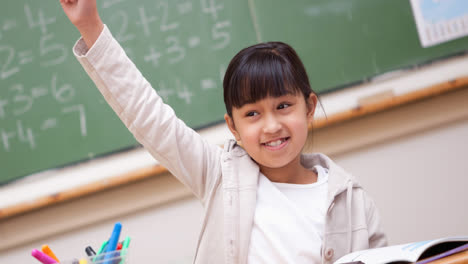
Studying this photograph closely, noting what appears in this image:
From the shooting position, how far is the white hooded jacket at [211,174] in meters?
→ 0.88

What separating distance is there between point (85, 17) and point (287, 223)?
57 centimetres

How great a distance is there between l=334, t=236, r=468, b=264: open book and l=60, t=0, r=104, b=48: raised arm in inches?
23.2

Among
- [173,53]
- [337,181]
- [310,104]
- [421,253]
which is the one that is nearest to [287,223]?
[337,181]

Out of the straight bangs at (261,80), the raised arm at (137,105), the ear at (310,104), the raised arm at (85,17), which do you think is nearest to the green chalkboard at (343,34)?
the ear at (310,104)

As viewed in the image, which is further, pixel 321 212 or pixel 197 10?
pixel 197 10

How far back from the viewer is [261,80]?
0.97 m

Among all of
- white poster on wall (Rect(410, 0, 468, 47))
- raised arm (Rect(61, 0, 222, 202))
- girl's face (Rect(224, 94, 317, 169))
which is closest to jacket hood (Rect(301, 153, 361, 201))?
girl's face (Rect(224, 94, 317, 169))

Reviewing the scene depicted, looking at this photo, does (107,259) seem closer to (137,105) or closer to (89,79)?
(137,105)

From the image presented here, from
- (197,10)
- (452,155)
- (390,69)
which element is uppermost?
(197,10)

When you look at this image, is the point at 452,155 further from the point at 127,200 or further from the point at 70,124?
the point at 70,124

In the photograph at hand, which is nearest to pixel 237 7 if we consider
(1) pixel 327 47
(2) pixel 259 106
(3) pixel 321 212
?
(1) pixel 327 47

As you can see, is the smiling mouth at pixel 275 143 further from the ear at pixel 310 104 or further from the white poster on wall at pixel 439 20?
the white poster on wall at pixel 439 20

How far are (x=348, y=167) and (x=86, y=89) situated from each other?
1.01m

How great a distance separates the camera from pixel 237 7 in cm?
168
